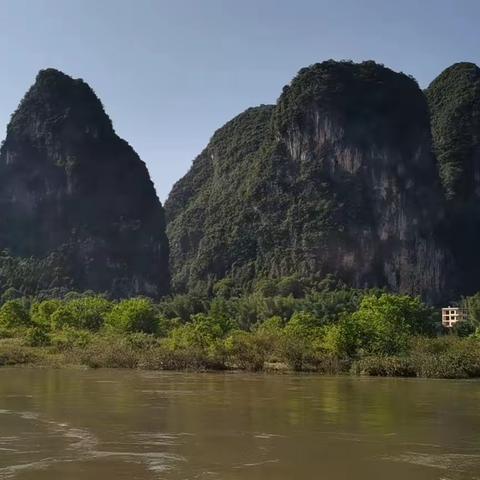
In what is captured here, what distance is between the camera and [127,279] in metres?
93.6

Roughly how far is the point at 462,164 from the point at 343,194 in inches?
1054

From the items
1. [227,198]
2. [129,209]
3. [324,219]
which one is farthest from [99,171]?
[324,219]

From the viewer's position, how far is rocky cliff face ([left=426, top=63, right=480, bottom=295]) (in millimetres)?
103250

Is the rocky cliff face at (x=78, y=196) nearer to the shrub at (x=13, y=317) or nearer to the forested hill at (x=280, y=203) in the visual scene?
the forested hill at (x=280, y=203)

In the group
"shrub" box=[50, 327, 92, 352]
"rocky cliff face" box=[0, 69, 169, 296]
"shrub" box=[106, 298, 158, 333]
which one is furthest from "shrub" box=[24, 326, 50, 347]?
"rocky cliff face" box=[0, 69, 169, 296]

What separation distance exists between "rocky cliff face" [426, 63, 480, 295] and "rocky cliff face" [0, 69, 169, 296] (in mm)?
42196

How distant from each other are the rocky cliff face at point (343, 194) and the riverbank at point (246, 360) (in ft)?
201

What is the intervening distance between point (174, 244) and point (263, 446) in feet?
413

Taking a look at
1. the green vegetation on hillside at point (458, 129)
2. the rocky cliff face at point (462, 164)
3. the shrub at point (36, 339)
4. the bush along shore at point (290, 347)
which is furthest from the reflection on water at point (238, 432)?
the green vegetation on hillside at point (458, 129)

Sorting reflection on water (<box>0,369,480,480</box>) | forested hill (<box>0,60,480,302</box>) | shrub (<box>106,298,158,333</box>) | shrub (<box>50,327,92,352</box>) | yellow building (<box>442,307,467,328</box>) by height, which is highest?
forested hill (<box>0,60,480,302</box>)

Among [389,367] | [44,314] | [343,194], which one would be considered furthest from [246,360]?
[343,194]

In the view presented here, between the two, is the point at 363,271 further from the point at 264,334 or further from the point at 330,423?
the point at 330,423

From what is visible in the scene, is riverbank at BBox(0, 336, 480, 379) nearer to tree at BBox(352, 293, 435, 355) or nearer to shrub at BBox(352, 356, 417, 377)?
shrub at BBox(352, 356, 417, 377)

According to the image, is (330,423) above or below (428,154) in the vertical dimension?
below
